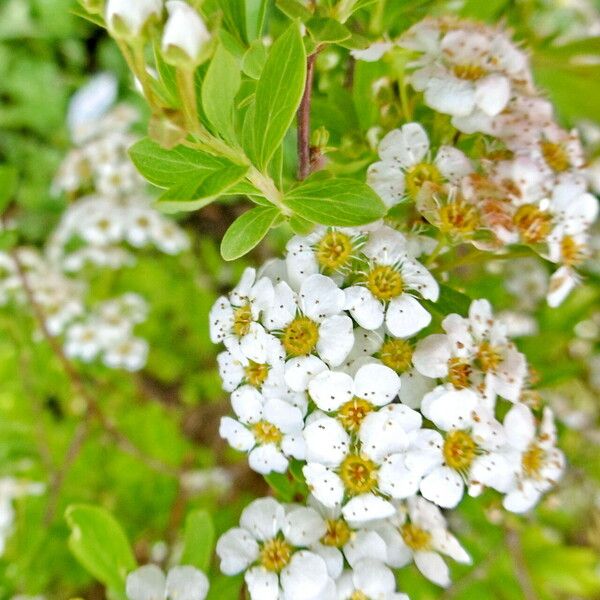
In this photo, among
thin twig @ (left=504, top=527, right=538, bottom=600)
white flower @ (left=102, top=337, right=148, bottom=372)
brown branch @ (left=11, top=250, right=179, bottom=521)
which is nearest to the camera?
thin twig @ (left=504, top=527, right=538, bottom=600)

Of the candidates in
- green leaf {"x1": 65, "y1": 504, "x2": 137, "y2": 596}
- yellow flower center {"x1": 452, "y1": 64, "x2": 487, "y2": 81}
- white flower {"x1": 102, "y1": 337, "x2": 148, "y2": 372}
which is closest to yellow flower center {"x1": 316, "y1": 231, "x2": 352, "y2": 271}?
yellow flower center {"x1": 452, "y1": 64, "x2": 487, "y2": 81}

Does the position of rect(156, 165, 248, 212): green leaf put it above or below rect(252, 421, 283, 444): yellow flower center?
above

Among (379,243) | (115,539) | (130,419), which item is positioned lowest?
(130,419)

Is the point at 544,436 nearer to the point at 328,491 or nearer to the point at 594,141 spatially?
the point at 328,491

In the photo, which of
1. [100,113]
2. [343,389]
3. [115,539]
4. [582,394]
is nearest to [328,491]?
[343,389]

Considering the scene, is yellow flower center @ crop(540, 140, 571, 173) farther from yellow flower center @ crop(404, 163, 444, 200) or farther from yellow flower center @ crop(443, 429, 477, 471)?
yellow flower center @ crop(443, 429, 477, 471)

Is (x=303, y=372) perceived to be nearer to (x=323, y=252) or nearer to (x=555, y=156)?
(x=323, y=252)

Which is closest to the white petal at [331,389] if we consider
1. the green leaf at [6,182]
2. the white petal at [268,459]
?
the white petal at [268,459]
